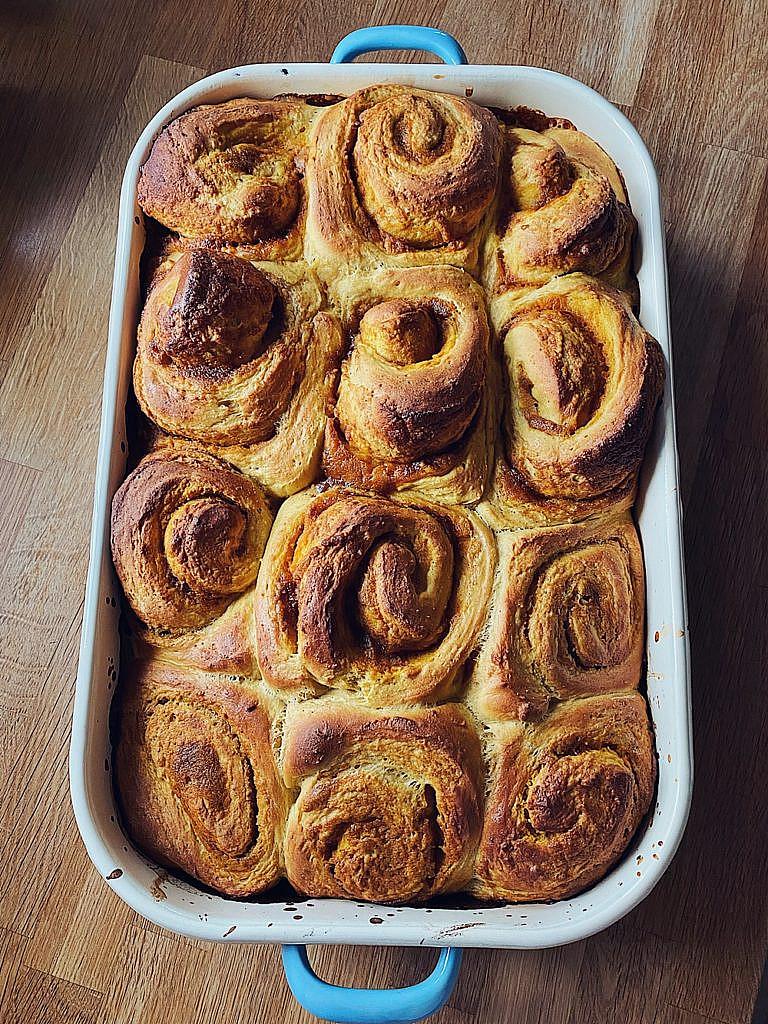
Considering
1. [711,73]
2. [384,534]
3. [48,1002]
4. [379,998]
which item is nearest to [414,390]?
[384,534]

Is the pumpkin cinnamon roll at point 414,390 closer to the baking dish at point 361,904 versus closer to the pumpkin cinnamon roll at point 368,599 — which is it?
the pumpkin cinnamon roll at point 368,599

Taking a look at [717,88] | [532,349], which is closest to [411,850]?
[532,349]

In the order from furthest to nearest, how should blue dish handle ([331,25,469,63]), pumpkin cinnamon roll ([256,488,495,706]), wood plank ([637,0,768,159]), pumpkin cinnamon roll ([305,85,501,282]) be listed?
wood plank ([637,0,768,159]) < blue dish handle ([331,25,469,63]) < pumpkin cinnamon roll ([305,85,501,282]) < pumpkin cinnamon roll ([256,488,495,706])

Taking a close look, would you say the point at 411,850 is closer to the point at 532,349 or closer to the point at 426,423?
the point at 426,423

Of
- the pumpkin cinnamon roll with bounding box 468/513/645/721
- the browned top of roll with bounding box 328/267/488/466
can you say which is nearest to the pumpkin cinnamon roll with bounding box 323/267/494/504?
the browned top of roll with bounding box 328/267/488/466

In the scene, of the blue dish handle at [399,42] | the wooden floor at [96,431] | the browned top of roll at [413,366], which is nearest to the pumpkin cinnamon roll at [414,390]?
the browned top of roll at [413,366]

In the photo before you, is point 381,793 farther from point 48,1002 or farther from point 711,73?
point 711,73

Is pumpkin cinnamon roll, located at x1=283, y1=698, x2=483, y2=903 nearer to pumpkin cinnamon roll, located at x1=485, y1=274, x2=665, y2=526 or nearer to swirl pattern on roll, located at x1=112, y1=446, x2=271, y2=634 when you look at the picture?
swirl pattern on roll, located at x1=112, y1=446, x2=271, y2=634
